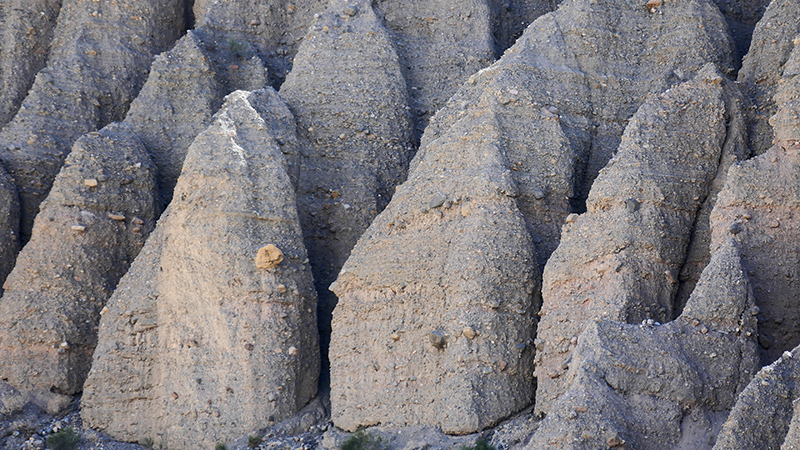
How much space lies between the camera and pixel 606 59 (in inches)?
858

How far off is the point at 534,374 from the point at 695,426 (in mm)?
2552

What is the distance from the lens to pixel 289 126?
73.4 ft

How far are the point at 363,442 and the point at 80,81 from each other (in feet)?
35.0

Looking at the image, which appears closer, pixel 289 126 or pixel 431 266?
pixel 431 266

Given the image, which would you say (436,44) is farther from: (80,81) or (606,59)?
(80,81)

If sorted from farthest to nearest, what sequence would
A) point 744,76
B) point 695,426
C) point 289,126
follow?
point 289,126 → point 744,76 → point 695,426

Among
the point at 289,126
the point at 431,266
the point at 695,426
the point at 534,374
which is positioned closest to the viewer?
the point at 695,426

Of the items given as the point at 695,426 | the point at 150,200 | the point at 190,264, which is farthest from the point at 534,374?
the point at 150,200

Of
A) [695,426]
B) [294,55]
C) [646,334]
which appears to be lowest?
[695,426]

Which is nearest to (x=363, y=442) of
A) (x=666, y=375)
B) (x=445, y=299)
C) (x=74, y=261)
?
(x=445, y=299)

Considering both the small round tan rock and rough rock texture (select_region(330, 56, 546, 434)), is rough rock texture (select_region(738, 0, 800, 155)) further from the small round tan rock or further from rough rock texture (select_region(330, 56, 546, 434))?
the small round tan rock

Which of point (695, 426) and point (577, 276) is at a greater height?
point (577, 276)

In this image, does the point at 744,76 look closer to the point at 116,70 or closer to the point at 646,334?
the point at 646,334

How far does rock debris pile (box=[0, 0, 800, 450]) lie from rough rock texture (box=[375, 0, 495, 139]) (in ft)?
0.17
